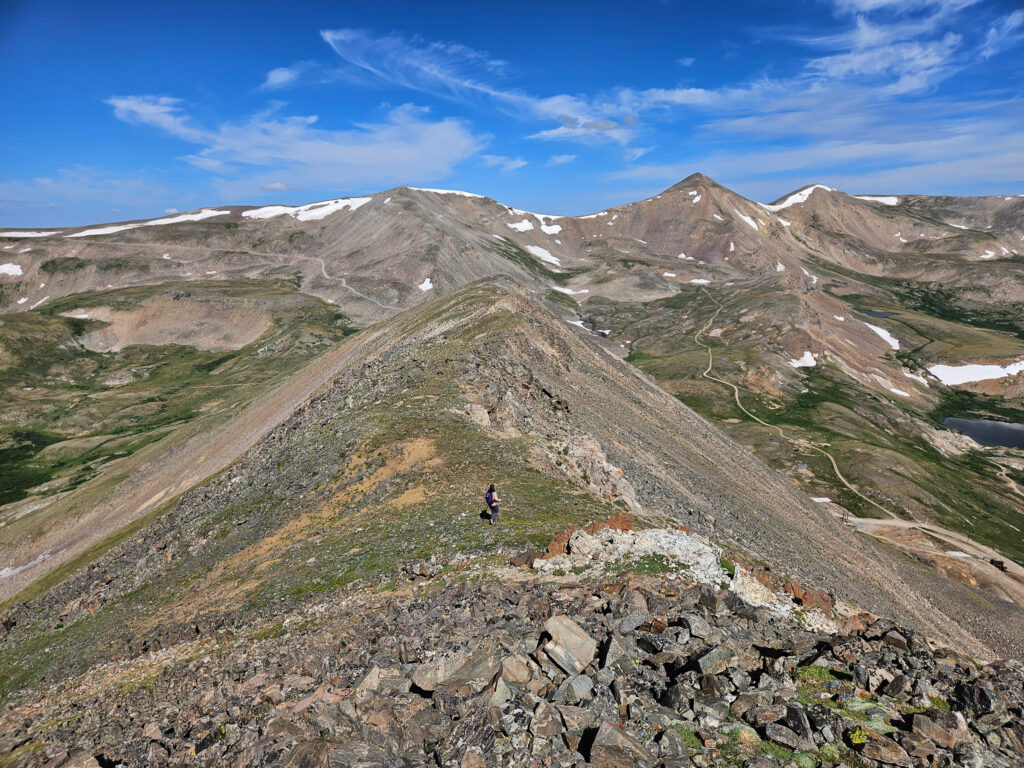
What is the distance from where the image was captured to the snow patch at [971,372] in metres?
181

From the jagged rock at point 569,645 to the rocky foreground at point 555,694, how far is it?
43 mm

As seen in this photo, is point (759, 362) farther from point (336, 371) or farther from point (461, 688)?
point (461, 688)

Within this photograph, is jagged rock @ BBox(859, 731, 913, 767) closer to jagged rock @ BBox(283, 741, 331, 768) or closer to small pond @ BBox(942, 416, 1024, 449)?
jagged rock @ BBox(283, 741, 331, 768)

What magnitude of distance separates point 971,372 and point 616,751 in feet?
765

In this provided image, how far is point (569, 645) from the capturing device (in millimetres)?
15016

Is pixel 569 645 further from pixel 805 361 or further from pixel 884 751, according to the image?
pixel 805 361

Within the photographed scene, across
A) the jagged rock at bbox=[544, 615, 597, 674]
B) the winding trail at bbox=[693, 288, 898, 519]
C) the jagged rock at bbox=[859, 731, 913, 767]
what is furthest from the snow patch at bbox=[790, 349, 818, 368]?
the jagged rock at bbox=[859, 731, 913, 767]

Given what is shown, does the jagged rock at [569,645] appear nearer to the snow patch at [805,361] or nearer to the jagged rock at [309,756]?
the jagged rock at [309,756]

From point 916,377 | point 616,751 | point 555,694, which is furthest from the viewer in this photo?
point 916,377

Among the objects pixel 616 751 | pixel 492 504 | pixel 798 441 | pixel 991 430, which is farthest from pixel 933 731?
pixel 991 430

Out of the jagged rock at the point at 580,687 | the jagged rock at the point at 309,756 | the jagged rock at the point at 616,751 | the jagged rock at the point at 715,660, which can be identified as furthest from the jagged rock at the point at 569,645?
the jagged rock at the point at 309,756

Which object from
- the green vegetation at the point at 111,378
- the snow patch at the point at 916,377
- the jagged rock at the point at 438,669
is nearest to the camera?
the jagged rock at the point at 438,669

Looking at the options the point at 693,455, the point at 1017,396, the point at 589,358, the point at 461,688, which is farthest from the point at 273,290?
the point at 1017,396

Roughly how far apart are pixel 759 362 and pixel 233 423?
478 ft
